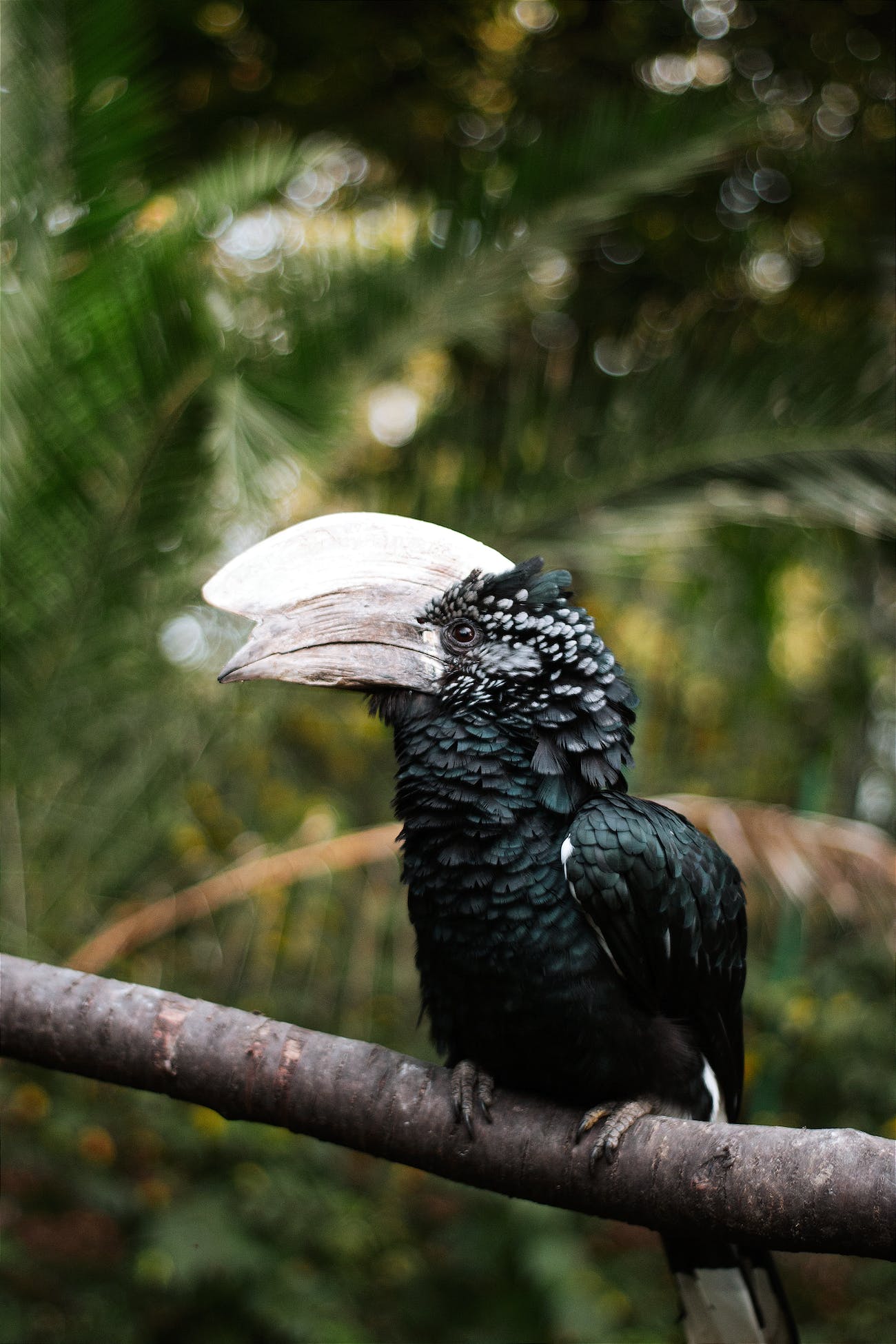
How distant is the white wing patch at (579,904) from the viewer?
6.15 feet

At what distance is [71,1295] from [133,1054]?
246cm

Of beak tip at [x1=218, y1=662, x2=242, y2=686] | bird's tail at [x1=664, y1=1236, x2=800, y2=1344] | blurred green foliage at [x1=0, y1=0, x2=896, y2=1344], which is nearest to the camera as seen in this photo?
beak tip at [x1=218, y1=662, x2=242, y2=686]

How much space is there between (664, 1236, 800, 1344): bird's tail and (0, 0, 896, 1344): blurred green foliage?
1.53m

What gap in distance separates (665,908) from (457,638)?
2.02 ft

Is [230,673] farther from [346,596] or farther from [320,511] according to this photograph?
[320,511]

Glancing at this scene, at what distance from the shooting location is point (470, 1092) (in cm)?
188

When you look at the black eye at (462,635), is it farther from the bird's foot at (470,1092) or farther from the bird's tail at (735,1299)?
the bird's tail at (735,1299)

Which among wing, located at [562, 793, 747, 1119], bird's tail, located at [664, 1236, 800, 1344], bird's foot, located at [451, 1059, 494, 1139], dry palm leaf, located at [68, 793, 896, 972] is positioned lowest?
dry palm leaf, located at [68, 793, 896, 972]

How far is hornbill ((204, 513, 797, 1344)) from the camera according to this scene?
1858 millimetres

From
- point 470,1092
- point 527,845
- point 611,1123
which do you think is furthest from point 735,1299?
point 527,845

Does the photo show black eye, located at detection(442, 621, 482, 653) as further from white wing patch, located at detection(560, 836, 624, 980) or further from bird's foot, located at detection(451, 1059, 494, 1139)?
bird's foot, located at detection(451, 1059, 494, 1139)

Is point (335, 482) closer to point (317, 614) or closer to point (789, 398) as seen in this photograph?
point (789, 398)

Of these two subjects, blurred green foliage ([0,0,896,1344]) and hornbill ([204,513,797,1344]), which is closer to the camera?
hornbill ([204,513,797,1344])

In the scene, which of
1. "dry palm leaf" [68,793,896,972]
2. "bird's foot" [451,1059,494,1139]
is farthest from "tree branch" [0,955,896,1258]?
"dry palm leaf" [68,793,896,972]
